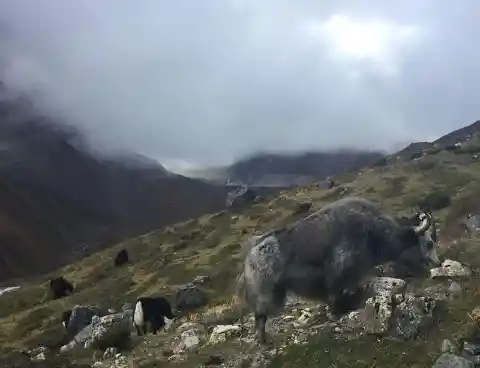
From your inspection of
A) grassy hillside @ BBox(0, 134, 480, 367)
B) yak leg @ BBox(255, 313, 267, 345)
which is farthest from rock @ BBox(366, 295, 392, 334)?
yak leg @ BBox(255, 313, 267, 345)

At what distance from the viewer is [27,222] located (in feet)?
589

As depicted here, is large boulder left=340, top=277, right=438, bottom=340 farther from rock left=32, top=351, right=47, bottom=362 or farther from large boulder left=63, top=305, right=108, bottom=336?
large boulder left=63, top=305, right=108, bottom=336

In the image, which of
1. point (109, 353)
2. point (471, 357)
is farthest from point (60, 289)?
point (471, 357)

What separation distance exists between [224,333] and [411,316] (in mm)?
6218

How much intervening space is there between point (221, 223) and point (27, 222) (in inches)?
4888

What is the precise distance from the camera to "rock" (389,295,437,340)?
16.5 meters

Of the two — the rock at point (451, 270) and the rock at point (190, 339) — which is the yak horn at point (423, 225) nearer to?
the rock at point (451, 270)

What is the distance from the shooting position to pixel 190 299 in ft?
104

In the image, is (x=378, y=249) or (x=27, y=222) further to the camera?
(x=27, y=222)

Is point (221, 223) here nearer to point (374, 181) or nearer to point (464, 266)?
point (374, 181)

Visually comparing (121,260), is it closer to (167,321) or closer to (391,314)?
(167,321)

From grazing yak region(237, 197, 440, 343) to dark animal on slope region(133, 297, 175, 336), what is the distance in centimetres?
950

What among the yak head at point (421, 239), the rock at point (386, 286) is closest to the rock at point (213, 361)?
the rock at point (386, 286)

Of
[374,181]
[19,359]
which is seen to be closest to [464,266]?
[19,359]
